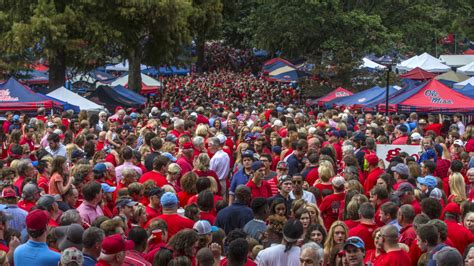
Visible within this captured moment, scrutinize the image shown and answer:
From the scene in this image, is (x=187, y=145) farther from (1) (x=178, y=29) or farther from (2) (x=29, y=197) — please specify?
(1) (x=178, y=29)

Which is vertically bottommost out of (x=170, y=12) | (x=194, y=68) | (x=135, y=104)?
(x=194, y=68)

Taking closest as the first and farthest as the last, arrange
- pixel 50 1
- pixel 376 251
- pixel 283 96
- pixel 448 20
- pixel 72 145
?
pixel 376 251, pixel 72 145, pixel 50 1, pixel 283 96, pixel 448 20

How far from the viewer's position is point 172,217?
9742 millimetres

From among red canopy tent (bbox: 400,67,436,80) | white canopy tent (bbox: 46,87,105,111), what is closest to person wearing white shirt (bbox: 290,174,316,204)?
white canopy tent (bbox: 46,87,105,111)

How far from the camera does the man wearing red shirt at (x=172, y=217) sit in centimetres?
963

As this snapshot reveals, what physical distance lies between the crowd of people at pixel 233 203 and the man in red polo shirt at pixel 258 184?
0.05 feet

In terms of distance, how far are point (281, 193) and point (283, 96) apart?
28563 mm

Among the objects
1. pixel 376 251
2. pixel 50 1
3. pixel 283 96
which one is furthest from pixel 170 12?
pixel 376 251

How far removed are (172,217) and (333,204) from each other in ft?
7.55

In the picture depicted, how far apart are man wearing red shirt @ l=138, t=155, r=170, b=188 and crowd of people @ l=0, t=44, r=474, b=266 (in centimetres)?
2

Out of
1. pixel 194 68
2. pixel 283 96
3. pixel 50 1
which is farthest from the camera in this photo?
pixel 194 68

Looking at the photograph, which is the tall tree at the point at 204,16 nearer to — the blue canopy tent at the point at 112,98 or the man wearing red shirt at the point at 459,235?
the blue canopy tent at the point at 112,98

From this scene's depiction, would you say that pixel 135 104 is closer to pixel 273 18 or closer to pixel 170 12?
pixel 170 12

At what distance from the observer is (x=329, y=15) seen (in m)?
40.4
